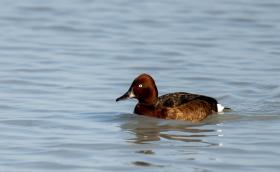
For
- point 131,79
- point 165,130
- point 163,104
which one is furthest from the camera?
point 131,79

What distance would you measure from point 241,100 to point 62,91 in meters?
2.59

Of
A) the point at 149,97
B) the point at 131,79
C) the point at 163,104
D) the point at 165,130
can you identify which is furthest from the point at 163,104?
the point at 131,79

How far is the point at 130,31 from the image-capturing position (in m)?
20.4

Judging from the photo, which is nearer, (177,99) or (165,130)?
(165,130)

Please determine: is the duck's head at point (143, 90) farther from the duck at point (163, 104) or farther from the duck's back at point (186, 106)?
the duck's back at point (186, 106)

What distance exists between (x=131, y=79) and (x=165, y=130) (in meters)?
3.63

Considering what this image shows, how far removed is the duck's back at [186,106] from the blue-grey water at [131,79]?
142 millimetres

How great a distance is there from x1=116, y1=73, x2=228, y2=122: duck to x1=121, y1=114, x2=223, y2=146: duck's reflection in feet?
0.36

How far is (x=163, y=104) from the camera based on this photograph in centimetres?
1271

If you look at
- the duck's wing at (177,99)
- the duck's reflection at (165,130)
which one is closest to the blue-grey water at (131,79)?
the duck's reflection at (165,130)

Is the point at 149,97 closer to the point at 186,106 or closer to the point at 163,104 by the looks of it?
the point at 163,104

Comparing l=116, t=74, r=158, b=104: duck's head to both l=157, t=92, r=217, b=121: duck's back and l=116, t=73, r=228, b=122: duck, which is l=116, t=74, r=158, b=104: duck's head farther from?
l=157, t=92, r=217, b=121: duck's back

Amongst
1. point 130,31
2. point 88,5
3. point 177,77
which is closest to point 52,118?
point 177,77

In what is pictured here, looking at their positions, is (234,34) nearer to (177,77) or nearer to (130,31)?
(130,31)
